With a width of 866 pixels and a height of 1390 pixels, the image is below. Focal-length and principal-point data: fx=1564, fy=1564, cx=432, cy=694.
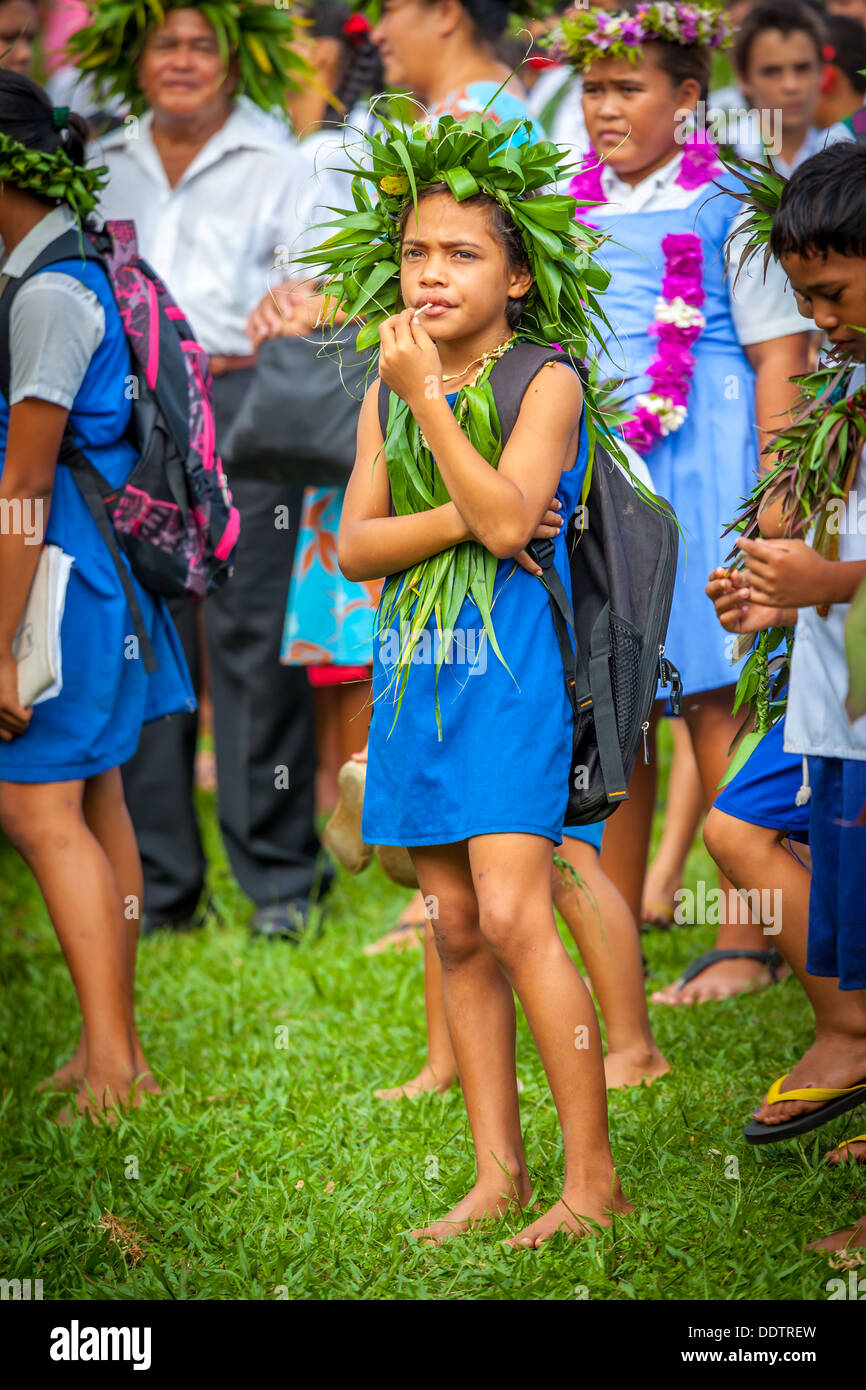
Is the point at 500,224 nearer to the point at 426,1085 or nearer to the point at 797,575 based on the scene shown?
the point at 797,575

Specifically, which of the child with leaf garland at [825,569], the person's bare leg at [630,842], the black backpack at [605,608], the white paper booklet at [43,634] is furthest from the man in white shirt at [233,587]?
the child with leaf garland at [825,569]

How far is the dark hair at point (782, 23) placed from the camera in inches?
224

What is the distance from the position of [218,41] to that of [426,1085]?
3.37 meters

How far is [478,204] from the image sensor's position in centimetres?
265

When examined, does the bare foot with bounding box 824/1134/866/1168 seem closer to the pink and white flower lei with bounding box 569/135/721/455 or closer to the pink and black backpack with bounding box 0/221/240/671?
the pink and white flower lei with bounding box 569/135/721/455

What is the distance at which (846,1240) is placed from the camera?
257 cm

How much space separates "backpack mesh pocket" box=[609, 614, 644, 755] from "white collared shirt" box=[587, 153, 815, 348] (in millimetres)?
1303

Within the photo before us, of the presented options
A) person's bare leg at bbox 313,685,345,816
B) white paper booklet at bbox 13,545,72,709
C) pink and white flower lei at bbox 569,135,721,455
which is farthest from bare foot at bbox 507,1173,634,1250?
person's bare leg at bbox 313,685,345,816

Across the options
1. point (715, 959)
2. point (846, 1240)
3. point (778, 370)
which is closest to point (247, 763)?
point (715, 959)

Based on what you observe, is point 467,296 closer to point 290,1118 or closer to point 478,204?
point 478,204

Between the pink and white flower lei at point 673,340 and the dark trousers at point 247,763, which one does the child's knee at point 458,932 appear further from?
the dark trousers at point 247,763

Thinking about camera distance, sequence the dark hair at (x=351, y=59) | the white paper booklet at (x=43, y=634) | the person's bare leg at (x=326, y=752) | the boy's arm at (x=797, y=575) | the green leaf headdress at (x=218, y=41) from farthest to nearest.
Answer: the dark hair at (x=351, y=59)
the person's bare leg at (x=326, y=752)
the green leaf headdress at (x=218, y=41)
the white paper booklet at (x=43, y=634)
the boy's arm at (x=797, y=575)
